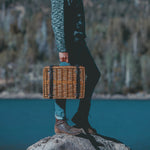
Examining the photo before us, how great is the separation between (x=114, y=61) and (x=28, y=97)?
35.0m

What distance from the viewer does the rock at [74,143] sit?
5660mm

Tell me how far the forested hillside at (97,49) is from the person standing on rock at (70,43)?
108362 mm

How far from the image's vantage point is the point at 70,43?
5.78 metres

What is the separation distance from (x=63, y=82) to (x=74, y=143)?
1124 millimetres

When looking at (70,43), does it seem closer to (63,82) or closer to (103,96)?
(63,82)

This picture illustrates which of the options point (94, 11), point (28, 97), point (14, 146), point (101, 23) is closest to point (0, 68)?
point (28, 97)

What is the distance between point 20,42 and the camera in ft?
514

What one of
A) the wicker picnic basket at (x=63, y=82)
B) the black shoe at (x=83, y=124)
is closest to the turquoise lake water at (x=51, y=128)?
the black shoe at (x=83, y=124)

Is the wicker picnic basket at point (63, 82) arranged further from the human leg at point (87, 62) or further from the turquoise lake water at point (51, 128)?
the turquoise lake water at point (51, 128)

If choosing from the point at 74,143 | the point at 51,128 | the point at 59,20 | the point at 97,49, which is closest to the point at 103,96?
the point at 97,49

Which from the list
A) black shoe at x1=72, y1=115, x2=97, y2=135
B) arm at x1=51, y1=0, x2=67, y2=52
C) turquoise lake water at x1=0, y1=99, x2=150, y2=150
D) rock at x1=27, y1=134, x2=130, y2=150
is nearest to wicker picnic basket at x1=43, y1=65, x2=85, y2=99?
arm at x1=51, y1=0, x2=67, y2=52

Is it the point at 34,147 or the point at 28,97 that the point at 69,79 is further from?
the point at 28,97

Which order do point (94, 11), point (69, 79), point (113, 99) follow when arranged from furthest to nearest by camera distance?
point (94, 11)
point (113, 99)
point (69, 79)

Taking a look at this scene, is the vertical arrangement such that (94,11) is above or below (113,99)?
above
